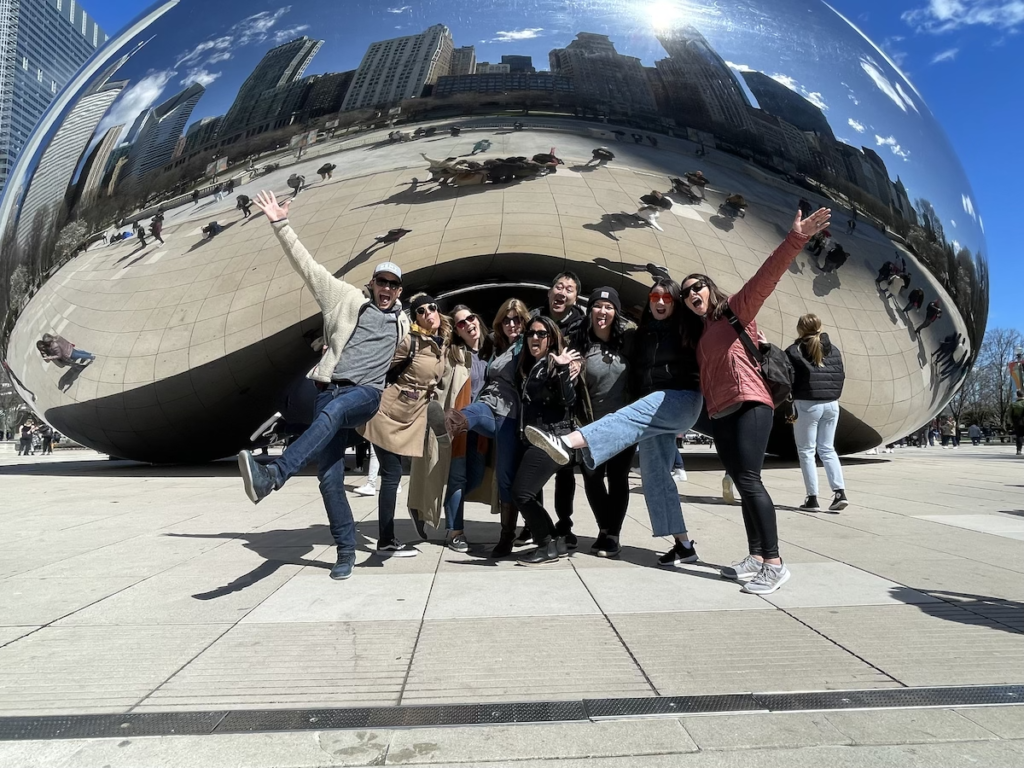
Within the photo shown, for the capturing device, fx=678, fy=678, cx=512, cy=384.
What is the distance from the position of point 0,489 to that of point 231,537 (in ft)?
16.4

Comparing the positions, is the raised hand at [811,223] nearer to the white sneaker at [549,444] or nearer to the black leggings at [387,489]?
the white sneaker at [549,444]

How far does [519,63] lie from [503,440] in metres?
3.36

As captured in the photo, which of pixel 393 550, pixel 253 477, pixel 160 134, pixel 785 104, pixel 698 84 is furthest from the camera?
pixel 160 134

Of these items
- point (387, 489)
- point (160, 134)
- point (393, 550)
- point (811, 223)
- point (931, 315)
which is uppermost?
point (160, 134)

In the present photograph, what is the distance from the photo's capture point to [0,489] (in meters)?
7.67

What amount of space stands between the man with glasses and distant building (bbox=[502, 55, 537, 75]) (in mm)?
2801

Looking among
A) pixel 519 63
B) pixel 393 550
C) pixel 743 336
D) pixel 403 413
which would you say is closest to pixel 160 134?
pixel 519 63

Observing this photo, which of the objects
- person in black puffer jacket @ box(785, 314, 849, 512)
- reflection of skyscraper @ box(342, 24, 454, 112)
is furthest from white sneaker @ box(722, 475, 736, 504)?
reflection of skyscraper @ box(342, 24, 454, 112)

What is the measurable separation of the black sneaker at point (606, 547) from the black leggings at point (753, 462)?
905 mm

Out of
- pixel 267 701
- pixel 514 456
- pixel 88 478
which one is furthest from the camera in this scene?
pixel 88 478

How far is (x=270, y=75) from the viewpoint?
578cm

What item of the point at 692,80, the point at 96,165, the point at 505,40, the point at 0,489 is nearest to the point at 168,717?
the point at 505,40

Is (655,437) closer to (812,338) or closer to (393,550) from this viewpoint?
(393,550)

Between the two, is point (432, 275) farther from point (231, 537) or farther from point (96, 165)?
Answer: point (96, 165)
